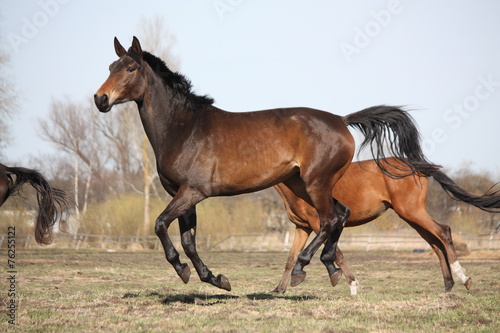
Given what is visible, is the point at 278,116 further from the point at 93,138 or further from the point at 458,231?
the point at 93,138

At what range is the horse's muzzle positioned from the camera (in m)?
7.02

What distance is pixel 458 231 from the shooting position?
36.6 m

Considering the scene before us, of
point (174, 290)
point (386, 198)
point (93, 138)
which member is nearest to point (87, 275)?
point (174, 290)

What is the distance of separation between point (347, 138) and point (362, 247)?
1142 inches

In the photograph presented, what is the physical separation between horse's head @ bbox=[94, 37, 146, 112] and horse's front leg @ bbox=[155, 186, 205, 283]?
1364mm

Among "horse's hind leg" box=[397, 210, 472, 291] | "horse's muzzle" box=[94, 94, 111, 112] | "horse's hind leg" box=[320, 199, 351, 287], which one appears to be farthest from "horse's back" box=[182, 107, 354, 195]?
"horse's hind leg" box=[397, 210, 472, 291]

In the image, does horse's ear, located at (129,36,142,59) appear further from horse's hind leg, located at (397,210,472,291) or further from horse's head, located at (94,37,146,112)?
horse's hind leg, located at (397,210,472,291)

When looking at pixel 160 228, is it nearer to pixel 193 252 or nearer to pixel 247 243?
pixel 193 252

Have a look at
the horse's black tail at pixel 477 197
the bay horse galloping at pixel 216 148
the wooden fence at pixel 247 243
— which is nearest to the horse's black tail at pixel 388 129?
the bay horse galloping at pixel 216 148

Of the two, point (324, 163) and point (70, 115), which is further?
point (70, 115)

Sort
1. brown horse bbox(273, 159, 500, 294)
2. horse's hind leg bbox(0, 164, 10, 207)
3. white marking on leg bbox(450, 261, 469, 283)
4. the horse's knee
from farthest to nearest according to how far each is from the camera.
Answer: brown horse bbox(273, 159, 500, 294) → white marking on leg bbox(450, 261, 469, 283) → horse's hind leg bbox(0, 164, 10, 207) → the horse's knee

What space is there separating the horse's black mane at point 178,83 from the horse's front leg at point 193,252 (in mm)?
1370

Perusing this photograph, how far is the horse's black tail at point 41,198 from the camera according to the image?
30.7 feet

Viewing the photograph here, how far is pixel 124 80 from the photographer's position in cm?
731
